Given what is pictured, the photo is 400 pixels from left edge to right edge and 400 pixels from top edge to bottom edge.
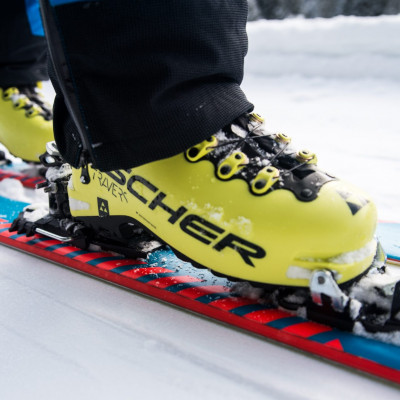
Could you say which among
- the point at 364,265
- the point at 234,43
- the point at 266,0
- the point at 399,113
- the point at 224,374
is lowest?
the point at 224,374

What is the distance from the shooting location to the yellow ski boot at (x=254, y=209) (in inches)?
24.5

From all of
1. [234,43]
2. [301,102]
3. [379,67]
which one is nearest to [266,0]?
[379,67]

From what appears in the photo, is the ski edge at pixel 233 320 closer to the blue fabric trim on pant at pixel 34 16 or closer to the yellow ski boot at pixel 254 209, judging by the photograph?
the yellow ski boot at pixel 254 209

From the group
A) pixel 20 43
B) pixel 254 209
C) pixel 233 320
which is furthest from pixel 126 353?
pixel 20 43

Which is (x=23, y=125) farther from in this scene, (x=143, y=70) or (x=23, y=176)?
(x=143, y=70)

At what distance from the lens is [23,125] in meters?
1.46

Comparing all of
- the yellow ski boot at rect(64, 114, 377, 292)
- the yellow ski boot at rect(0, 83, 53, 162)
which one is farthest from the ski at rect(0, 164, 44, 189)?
the yellow ski boot at rect(64, 114, 377, 292)

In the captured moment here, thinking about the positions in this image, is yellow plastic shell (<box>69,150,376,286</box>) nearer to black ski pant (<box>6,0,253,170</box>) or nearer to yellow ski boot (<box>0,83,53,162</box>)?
black ski pant (<box>6,0,253,170</box>)

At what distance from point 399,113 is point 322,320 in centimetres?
159

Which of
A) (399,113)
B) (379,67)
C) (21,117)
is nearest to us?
(21,117)

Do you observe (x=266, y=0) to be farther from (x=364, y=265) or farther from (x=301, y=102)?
(x=364, y=265)

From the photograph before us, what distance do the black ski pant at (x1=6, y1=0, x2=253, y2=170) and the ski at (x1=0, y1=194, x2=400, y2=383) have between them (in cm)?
22

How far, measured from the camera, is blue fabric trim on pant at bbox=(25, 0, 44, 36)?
1.43 metres

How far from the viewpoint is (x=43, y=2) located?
0.61m
